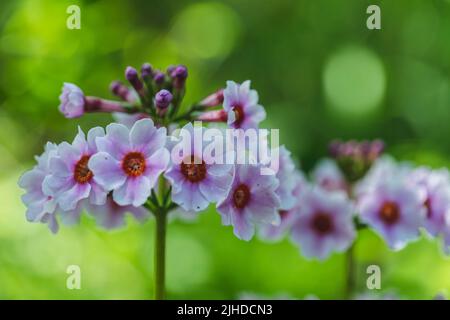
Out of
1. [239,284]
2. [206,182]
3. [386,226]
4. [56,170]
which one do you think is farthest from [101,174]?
[239,284]

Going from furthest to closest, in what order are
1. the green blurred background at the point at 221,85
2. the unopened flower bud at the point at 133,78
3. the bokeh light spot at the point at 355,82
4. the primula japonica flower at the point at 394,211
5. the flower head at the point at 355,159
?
the bokeh light spot at the point at 355,82 < the green blurred background at the point at 221,85 < the flower head at the point at 355,159 < the primula japonica flower at the point at 394,211 < the unopened flower bud at the point at 133,78

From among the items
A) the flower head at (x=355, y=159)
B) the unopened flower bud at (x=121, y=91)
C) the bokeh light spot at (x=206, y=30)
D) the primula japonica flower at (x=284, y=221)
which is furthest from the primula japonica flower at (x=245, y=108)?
the bokeh light spot at (x=206, y=30)

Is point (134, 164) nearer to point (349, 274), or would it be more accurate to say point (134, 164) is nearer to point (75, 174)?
point (75, 174)

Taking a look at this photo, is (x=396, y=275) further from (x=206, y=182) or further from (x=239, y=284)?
(x=206, y=182)

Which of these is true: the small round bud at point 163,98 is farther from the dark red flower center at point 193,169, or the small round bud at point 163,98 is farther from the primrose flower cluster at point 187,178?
the dark red flower center at point 193,169

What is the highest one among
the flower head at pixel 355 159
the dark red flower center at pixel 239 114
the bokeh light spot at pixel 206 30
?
the bokeh light spot at pixel 206 30

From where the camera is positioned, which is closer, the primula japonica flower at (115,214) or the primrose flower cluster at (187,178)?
the primrose flower cluster at (187,178)
